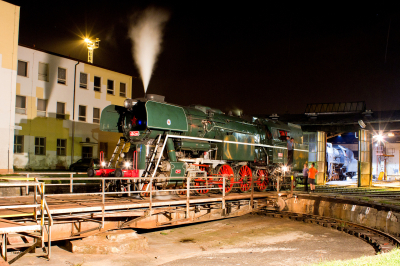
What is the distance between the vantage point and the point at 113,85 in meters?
31.7

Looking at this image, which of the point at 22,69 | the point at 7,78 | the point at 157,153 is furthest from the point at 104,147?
the point at 157,153

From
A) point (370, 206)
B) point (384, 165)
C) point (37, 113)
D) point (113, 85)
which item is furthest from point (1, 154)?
point (384, 165)

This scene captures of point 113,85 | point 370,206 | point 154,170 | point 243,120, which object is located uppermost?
point 113,85

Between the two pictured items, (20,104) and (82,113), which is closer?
(20,104)

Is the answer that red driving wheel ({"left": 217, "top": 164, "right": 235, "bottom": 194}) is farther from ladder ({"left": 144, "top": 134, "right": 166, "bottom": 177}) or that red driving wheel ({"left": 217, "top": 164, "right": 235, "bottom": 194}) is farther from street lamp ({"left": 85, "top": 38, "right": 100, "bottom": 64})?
street lamp ({"left": 85, "top": 38, "right": 100, "bottom": 64})

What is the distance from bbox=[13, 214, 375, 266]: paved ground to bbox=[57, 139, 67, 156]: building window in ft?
56.4

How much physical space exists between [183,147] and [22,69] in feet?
59.1

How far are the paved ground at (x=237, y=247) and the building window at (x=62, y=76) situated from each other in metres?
19.2

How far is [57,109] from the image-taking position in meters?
27.4

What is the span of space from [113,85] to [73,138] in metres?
6.39

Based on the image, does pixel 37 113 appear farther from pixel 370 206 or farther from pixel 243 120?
pixel 370 206

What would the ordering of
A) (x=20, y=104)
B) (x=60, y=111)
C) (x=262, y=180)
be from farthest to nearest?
(x=60, y=111), (x=20, y=104), (x=262, y=180)

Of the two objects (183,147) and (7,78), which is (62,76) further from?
(183,147)

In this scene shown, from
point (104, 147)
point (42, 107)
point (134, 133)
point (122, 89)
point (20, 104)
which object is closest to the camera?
point (134, 133)
